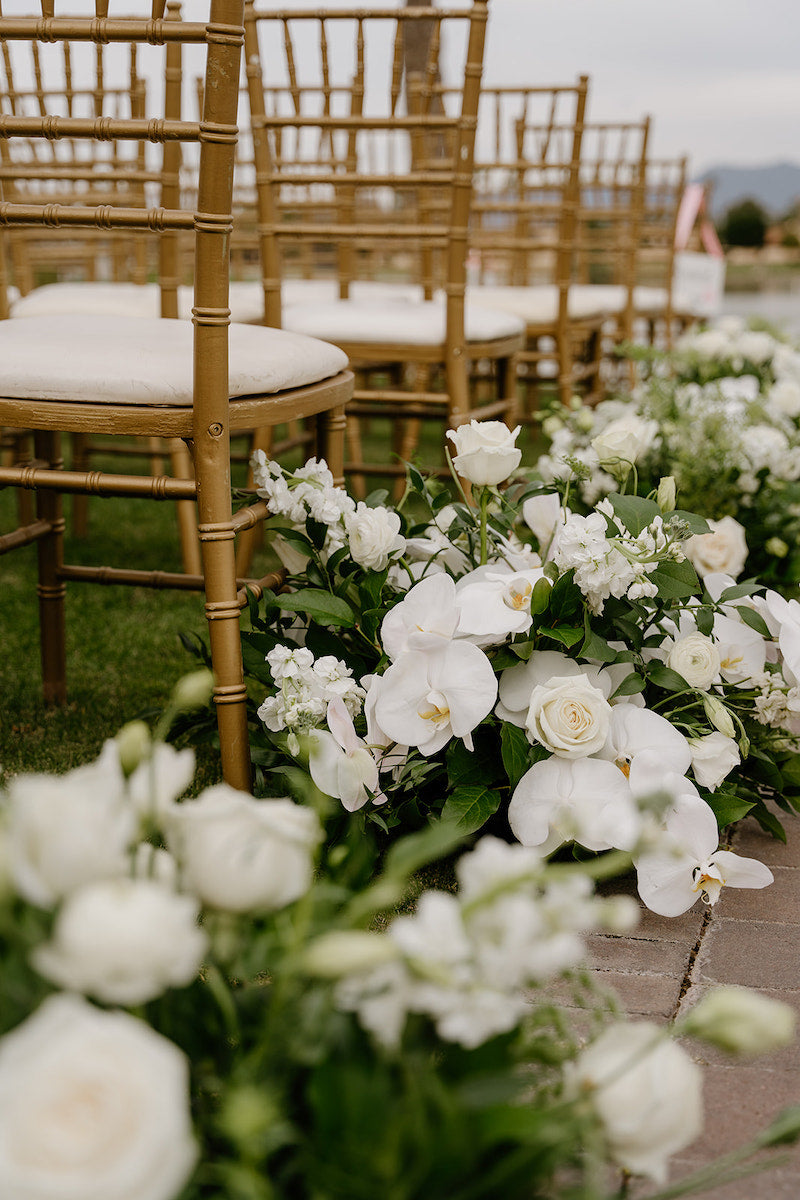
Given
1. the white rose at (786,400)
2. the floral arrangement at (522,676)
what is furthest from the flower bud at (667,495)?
the white rose at (786,400)

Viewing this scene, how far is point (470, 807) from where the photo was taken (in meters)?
1.25

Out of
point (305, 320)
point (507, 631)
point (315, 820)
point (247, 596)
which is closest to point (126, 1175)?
point (315, 820)

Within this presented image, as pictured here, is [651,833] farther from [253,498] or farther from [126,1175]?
[253,498]

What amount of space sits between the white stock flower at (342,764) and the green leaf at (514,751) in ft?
0.46

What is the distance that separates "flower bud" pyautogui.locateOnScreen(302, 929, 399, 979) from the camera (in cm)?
53

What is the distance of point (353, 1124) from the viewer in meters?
0.56

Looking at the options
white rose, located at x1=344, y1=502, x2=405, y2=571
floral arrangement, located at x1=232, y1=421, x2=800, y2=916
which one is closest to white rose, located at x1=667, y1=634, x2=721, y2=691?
floral arrangement, located at x1=232, y1=421, x2=800, y2=916

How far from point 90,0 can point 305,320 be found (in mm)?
867

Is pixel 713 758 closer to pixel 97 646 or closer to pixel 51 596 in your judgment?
pixel 51 596

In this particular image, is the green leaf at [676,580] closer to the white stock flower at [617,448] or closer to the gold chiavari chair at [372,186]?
the white stock flower at [617,448]

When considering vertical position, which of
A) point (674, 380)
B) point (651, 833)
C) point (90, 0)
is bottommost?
point (674, 380)

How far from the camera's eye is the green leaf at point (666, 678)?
129 centimetres

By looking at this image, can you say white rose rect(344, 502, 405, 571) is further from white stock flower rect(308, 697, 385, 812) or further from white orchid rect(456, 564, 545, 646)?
white stock flower rect(308, 697, 385, 812)

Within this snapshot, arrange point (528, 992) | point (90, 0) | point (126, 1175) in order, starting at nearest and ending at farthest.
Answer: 1. point (126, 1175)
2. point (528, 992)
3. point (90, 0)
